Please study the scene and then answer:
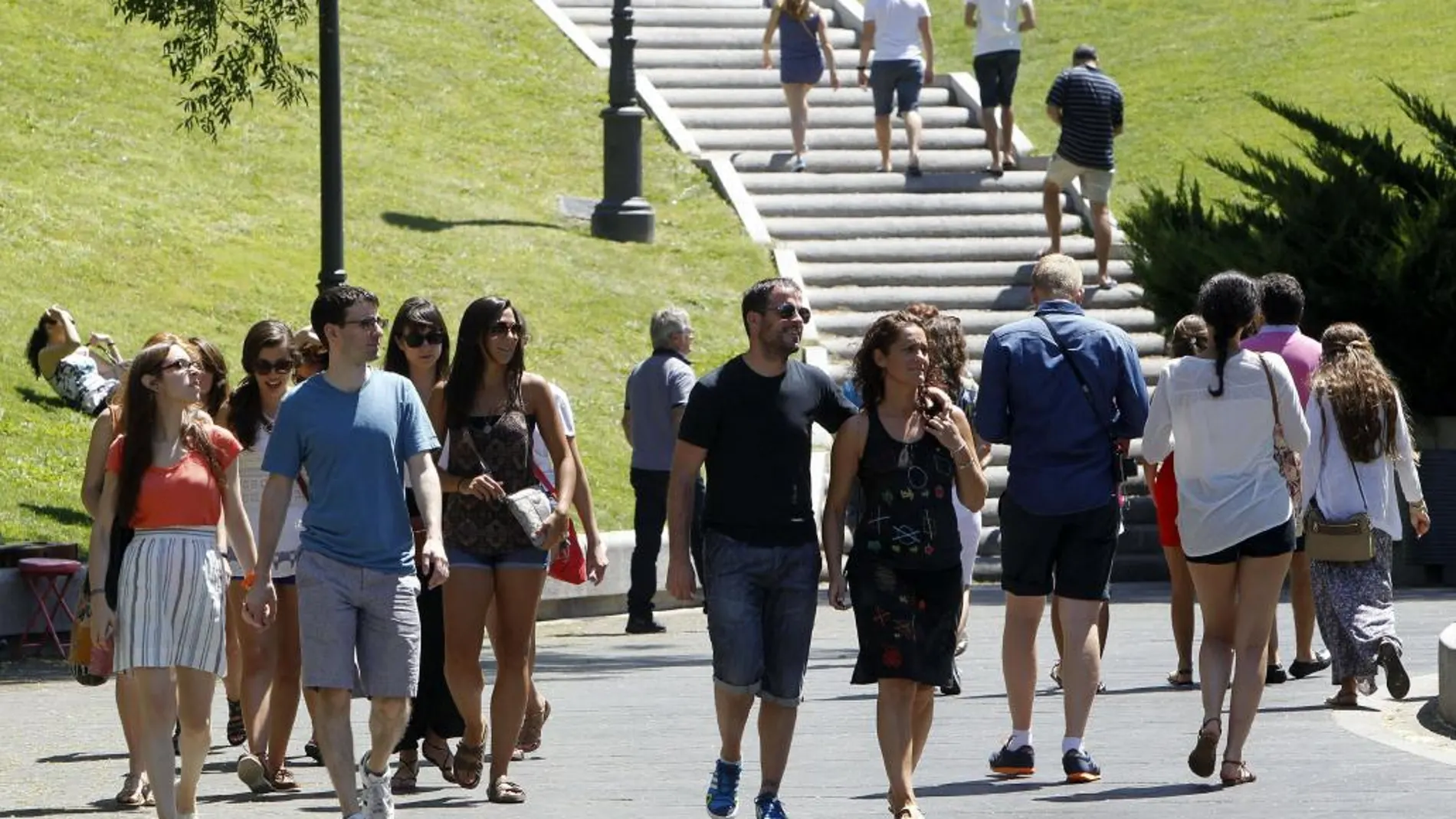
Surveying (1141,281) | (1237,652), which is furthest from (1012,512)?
(1141,281)

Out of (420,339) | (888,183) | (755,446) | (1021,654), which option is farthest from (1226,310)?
(888,183)

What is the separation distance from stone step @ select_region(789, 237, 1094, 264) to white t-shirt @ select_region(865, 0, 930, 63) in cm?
184

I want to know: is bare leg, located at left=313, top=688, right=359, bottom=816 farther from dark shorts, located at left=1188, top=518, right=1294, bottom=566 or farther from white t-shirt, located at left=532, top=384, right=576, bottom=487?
dark shorts, located at left=1188, top=518, right=1294, bottom=566

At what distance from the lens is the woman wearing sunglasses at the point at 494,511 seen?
9.17 m

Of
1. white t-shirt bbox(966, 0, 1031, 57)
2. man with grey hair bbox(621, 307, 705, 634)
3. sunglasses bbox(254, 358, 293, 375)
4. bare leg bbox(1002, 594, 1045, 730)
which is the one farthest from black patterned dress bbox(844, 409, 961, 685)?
white t-shirt bbox(966, 0, 1031, 57)

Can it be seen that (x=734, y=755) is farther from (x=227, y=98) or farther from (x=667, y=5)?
(x=667, y=5)

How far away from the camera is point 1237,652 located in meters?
9.30

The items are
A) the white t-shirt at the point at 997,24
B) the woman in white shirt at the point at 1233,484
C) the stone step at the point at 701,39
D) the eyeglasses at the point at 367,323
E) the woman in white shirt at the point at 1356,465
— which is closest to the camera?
the eyeglasses at the point at 367,323

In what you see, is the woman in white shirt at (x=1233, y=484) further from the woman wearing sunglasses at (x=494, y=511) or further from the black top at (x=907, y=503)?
the woman wearing sunglasses at (x=494, y=511)

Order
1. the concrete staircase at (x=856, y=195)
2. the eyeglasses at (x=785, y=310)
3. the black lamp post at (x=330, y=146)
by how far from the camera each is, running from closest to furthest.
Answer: the eyeglasses at (x=785, y=310), the black lamp post at (x=330, y=146), the concrete staircase at (x=856, y=195)

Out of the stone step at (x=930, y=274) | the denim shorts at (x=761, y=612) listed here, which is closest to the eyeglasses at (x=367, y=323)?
the denim shorts at (x=761, y=612)

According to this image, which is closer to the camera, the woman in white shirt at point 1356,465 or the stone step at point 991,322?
the woman in white shirt at point 1356,465

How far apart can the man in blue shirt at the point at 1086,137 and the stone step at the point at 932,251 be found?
114 cm

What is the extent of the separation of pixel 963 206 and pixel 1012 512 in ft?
49.4
